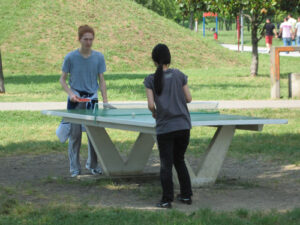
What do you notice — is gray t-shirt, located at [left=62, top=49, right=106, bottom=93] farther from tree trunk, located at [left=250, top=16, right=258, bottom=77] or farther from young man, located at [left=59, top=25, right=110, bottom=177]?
Answer: tree trunk, located at [left=250, top=16, right=258, bottom=77]

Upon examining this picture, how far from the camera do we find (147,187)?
7512mm

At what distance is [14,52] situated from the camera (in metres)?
33.1

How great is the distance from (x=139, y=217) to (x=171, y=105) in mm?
1077

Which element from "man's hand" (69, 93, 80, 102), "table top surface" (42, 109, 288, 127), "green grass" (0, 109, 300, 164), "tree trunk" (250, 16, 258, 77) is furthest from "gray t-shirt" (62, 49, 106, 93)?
"tree trunk" (250, 16, 258, 77)

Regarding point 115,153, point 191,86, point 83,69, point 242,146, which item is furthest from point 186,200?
point 191,86

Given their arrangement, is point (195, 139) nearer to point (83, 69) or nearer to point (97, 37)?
point (83, 69)

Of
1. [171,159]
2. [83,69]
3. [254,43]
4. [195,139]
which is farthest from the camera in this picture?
[254,43]

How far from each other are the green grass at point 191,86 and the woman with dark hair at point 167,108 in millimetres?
11989

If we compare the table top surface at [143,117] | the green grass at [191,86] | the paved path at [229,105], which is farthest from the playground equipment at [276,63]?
the table top surface at [143,117]

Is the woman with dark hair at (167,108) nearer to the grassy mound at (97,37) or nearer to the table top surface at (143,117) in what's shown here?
the table top surface at (143,117)

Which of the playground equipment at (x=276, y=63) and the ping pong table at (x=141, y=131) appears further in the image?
the playground equipment at (x=276, y=63)

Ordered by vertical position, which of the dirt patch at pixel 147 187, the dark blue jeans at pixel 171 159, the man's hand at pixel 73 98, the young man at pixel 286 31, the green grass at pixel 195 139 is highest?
the young man at pixel 286 31

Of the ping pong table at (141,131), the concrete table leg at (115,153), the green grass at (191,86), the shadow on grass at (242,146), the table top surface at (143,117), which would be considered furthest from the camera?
the green grass at (191,86)

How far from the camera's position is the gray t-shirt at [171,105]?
6305 mm
